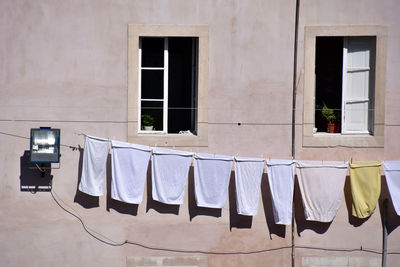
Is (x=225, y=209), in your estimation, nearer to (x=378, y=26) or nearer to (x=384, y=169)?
(x=384, y=169)

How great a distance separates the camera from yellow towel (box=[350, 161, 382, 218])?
336 inches

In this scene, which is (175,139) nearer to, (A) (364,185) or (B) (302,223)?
(B) (302,223)

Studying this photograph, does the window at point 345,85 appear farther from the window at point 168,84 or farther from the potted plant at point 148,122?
the potted plant at point 148,122

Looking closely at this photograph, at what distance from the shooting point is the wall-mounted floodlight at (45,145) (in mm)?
8375

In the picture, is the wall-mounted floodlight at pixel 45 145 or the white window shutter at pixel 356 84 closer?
the wall-mounted floodlight at pixel 45 145

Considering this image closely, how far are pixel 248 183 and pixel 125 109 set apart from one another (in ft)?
7.06

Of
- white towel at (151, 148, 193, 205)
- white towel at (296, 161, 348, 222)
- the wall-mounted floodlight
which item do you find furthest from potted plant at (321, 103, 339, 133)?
the wall-mounted floodlight

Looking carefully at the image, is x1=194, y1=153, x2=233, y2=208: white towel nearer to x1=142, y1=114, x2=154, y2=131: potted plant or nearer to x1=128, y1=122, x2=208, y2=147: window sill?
x1=128, y1=122, x2=208, y2=147: window sill

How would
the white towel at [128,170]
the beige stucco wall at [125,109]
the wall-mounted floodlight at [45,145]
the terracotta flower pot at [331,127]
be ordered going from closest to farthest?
the wall-mounted floodlight at [45,145] < the white towel at [128,170] < the beige stucco wall at [125,109] < the terracotta flower pot at [331,127]

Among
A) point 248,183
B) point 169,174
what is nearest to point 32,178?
point 169,174

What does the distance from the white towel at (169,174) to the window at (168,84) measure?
23.0 inches

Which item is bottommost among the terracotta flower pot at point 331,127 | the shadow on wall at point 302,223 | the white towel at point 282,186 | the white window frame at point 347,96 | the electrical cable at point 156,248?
the electrical cable at point 156,248

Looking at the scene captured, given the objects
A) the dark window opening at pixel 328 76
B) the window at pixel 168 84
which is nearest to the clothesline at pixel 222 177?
the window at pixel 168 84

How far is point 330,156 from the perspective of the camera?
347 inches
